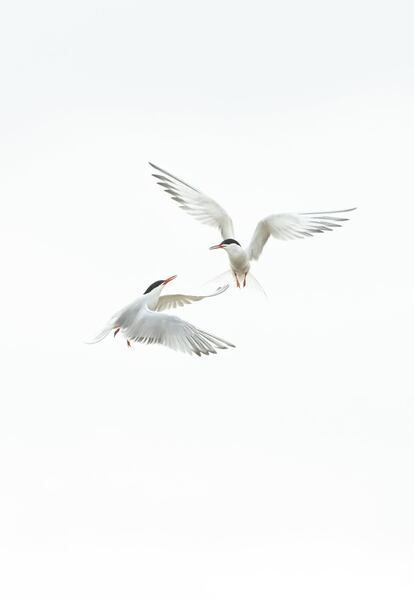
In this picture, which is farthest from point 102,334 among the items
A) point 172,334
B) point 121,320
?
point 172,334

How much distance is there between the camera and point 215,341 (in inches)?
635

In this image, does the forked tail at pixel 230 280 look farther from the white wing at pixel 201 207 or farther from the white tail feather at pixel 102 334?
the white tail feather at pixel 102 334

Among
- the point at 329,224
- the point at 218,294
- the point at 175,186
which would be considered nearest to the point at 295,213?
the point at 329,224

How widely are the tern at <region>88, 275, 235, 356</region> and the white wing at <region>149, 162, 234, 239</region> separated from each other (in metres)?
1.76

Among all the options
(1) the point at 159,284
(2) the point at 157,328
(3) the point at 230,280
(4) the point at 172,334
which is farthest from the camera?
(3) the point at 230,280

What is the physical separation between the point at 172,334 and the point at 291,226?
4.36 meters

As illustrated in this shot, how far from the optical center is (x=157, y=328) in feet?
56.2

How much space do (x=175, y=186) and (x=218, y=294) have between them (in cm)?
304

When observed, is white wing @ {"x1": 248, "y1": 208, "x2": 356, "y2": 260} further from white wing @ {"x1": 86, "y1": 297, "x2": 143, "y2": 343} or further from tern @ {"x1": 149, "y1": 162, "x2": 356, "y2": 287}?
white wing @ {"x1": 86, "y1": 297, "x2": 143, "y2": 343}

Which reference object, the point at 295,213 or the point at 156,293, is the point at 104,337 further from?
the point at 295,213

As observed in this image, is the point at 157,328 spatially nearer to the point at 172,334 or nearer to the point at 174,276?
the point at 172,334

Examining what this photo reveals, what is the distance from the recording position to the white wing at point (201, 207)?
67.1ft

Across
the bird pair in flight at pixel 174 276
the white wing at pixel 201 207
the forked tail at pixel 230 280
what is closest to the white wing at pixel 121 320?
the bird pair in flight at pixel 174 276

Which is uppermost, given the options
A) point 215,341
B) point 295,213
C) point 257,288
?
point 295,213
